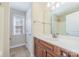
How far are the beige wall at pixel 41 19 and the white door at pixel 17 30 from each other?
9.5 inches

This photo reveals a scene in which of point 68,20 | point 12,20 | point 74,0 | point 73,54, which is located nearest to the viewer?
point 73,54

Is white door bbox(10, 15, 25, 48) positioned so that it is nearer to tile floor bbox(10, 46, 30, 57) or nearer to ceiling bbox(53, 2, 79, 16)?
tile floor bbox(10, 46, 30, 57)

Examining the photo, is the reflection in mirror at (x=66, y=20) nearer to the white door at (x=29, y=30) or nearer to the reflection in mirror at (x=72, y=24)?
the reflection in mirror at (x=72, y=24)

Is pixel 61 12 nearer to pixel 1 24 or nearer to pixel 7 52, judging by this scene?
pixel 1 24

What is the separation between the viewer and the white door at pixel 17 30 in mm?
1893

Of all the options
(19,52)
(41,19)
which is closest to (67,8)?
(41,19)

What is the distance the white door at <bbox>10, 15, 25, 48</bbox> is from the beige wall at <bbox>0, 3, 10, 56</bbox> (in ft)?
0.31

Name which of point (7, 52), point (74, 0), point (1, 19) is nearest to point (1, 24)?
point (1, 19)

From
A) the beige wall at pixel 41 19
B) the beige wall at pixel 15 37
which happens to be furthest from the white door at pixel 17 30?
the beige wall at pixel 41 19

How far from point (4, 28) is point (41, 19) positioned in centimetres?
66

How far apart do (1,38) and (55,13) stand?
0.98m

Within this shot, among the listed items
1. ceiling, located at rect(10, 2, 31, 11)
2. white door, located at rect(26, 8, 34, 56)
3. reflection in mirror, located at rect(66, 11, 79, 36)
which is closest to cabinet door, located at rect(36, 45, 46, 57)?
white door, located at rect(26, 8, 34, 56)

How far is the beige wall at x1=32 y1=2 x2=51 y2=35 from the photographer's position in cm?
194

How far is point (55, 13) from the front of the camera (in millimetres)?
1909
